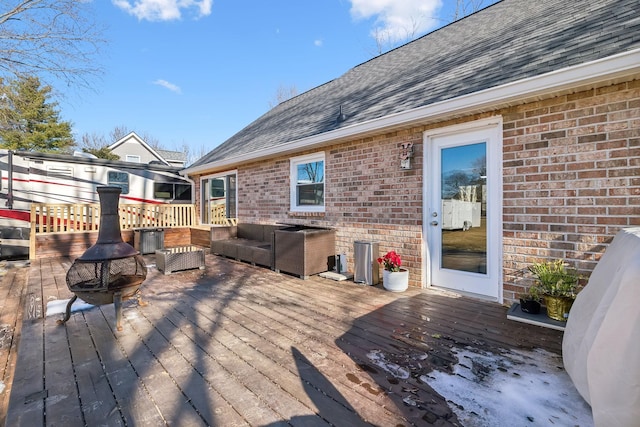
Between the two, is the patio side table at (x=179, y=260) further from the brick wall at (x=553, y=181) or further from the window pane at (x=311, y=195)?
the brick wall at (x=553, y=181)

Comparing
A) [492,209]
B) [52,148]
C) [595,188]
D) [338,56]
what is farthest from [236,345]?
[52,148]

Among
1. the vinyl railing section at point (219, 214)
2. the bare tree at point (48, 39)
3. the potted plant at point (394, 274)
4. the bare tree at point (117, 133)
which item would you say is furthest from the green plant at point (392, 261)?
the bare tree at point (117, 133)

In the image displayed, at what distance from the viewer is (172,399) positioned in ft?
6.12

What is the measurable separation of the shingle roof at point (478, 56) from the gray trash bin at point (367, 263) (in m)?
1.94

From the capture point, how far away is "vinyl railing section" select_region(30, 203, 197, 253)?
706 cm

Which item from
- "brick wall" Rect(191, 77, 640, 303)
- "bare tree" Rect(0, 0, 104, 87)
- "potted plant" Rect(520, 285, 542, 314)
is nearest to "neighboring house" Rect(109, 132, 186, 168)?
"bare tree" Rect(0, 0, 104, 87)

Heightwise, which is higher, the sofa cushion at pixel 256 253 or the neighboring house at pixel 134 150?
the neighboring house at pixel 134 150

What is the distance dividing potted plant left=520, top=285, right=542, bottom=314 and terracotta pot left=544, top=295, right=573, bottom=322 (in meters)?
0.13

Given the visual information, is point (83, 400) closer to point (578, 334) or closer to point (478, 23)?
point (578, 334)

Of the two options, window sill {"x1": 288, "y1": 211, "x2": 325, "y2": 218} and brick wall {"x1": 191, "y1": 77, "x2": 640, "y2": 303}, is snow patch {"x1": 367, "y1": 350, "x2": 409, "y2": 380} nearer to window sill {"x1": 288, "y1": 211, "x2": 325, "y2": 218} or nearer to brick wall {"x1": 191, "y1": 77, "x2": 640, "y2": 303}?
brick wall {"x1": 191, "y1": 77, "x2": 640, "y2": 303}

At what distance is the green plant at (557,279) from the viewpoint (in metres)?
2.88

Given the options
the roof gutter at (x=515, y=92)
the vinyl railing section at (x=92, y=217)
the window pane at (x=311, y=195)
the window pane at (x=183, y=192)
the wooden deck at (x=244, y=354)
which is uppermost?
the roof gutter at (x=515, y=92)

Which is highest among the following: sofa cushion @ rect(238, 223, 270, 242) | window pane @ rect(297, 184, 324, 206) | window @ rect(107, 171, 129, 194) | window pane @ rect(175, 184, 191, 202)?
window @ rect(107, 171, 129, 194)

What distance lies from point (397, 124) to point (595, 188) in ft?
7.38
